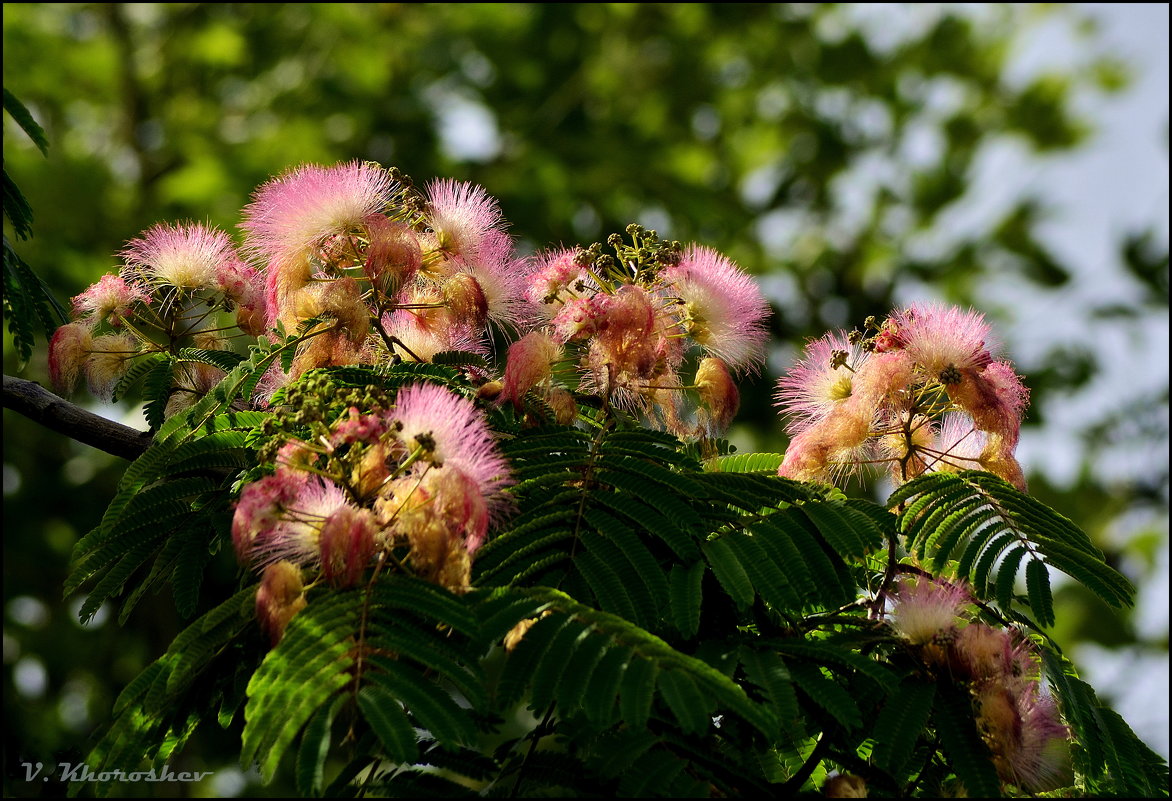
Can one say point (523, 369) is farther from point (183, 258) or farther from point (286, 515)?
point (183, 258)

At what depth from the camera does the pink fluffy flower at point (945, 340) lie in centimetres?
290

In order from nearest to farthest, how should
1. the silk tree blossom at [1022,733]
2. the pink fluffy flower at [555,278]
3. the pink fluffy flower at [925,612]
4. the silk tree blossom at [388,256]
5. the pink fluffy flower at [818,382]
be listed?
the silk tree blossom at [1022,733], the pink fluffy flower at [925,612], the silk tree blossom at [388,256], the pink fluffy flower at [555,278], the pink fluffy flower at [818,382]

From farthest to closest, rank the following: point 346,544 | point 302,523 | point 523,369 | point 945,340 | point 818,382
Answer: point 818,382
point 945,340
point 523,369
point 302,523
point 346,544

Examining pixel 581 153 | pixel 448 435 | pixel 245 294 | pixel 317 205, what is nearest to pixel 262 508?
pixel 448 435

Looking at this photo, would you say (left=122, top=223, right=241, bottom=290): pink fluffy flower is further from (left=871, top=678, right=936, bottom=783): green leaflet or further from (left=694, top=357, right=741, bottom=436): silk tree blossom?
(left=871, top=678, right=936, bottom=783): green leaflet

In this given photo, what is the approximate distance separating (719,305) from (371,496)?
41.0 inches

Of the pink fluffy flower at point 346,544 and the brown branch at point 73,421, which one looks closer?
the pink fluffy flower at point 346,544

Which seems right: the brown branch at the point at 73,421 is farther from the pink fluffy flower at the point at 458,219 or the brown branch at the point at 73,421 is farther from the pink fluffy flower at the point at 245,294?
the pink fluffy flower at the point at 458,219

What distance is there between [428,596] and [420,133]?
1609cm

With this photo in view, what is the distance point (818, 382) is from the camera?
3166 mm

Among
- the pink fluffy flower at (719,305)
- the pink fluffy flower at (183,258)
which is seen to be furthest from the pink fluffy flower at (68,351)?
the pink fluffy flower at (719,305)

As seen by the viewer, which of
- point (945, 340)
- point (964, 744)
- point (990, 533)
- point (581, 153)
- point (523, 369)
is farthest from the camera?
point (581, 153)

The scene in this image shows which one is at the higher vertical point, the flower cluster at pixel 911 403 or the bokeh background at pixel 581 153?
the bokeh background at pixel 581 153

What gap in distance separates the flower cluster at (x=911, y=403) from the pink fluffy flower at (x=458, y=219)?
84 centimetres
